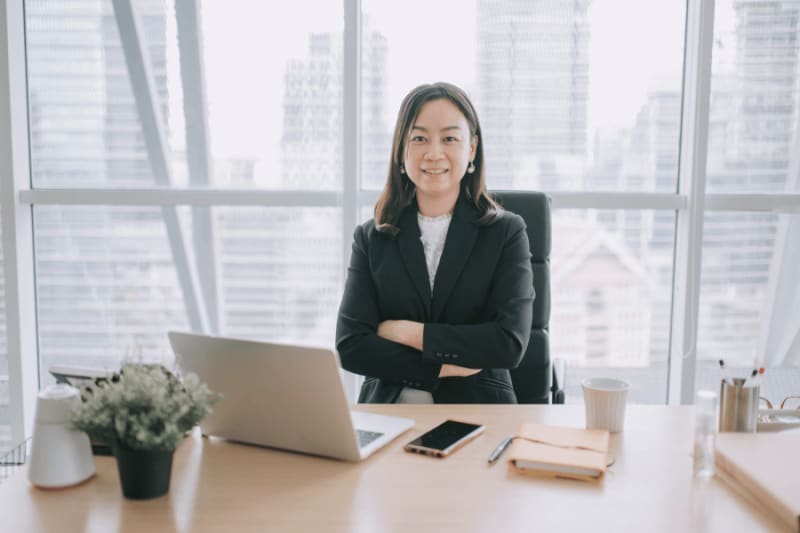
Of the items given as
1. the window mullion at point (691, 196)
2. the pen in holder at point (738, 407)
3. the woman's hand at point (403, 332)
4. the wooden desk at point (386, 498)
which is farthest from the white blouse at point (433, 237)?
the window mullion at point (691, 196)

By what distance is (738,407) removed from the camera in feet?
4.29

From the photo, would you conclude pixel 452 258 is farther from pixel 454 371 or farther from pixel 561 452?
pixel 561 452

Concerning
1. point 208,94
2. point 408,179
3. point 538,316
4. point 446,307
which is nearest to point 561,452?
point 446,307

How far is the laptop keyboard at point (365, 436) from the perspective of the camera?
1.35 m

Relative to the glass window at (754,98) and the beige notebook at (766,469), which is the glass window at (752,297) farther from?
the beige notebook at (766,469)

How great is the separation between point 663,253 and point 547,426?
1.90m

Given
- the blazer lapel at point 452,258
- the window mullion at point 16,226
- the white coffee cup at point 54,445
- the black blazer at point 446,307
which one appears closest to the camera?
the white coffee cup at point 54,445

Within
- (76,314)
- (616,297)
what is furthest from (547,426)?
(76,314)

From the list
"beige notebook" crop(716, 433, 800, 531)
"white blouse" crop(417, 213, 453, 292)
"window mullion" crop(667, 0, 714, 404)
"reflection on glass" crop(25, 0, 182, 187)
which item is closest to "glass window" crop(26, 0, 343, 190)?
"reflection on glass" crop(25, 0, 182, 187)

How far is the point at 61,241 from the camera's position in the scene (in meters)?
3.17

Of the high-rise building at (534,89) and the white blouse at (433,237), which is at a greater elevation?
the high-rise building at (534,89)

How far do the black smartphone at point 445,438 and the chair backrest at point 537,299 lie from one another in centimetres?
69

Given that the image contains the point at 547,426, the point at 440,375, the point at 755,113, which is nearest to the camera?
the point at 547,426

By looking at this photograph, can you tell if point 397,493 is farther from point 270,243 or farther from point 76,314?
point 76,314
